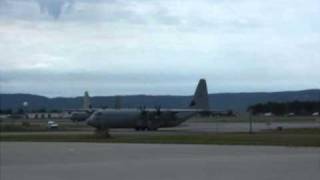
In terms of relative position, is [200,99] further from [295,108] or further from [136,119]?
[295,108]

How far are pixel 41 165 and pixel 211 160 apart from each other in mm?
5523

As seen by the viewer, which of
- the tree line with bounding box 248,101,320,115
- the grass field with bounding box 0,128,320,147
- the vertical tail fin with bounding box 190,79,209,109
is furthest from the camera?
the tree line with bounding box 248,101,320,115

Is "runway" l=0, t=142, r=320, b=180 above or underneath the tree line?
underneath

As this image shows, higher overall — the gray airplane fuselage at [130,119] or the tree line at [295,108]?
the tree line at [295,108]

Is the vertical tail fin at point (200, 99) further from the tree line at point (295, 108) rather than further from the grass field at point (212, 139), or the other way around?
the tree line at point (295, 108)

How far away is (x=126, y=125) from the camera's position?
79.0 m

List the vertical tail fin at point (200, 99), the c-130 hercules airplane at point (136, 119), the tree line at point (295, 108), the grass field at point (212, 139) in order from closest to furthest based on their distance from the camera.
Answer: the grass field at point (212, 139) < the c-130 hercules airplane at point (136, 119) < the vertical tail fin at point (200, 99) < the tree line at point (295, 108)

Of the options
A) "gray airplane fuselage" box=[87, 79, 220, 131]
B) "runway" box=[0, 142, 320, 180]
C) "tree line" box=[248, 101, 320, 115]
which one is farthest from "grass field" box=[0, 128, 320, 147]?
"tree line" box=[248, 101, 320, 115]

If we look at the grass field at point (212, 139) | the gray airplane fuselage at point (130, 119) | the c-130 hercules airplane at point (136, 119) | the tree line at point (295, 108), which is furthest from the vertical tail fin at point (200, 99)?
the tree line at point (295, 108)

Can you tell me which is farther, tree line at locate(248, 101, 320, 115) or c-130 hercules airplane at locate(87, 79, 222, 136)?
tree line at locate(248, 101, 320, 115)

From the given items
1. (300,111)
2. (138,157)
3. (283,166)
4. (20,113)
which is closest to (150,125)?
(138,157)

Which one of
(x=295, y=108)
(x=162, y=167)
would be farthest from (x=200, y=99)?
(x=295, y=108)

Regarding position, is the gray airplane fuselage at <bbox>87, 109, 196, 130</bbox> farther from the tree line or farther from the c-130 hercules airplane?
the tree line

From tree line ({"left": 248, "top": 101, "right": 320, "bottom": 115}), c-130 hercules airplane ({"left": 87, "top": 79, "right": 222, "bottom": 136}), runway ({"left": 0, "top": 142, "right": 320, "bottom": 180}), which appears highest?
tree line ({"left": 248, "top": 101, "right": 320, "bottom": 115})
